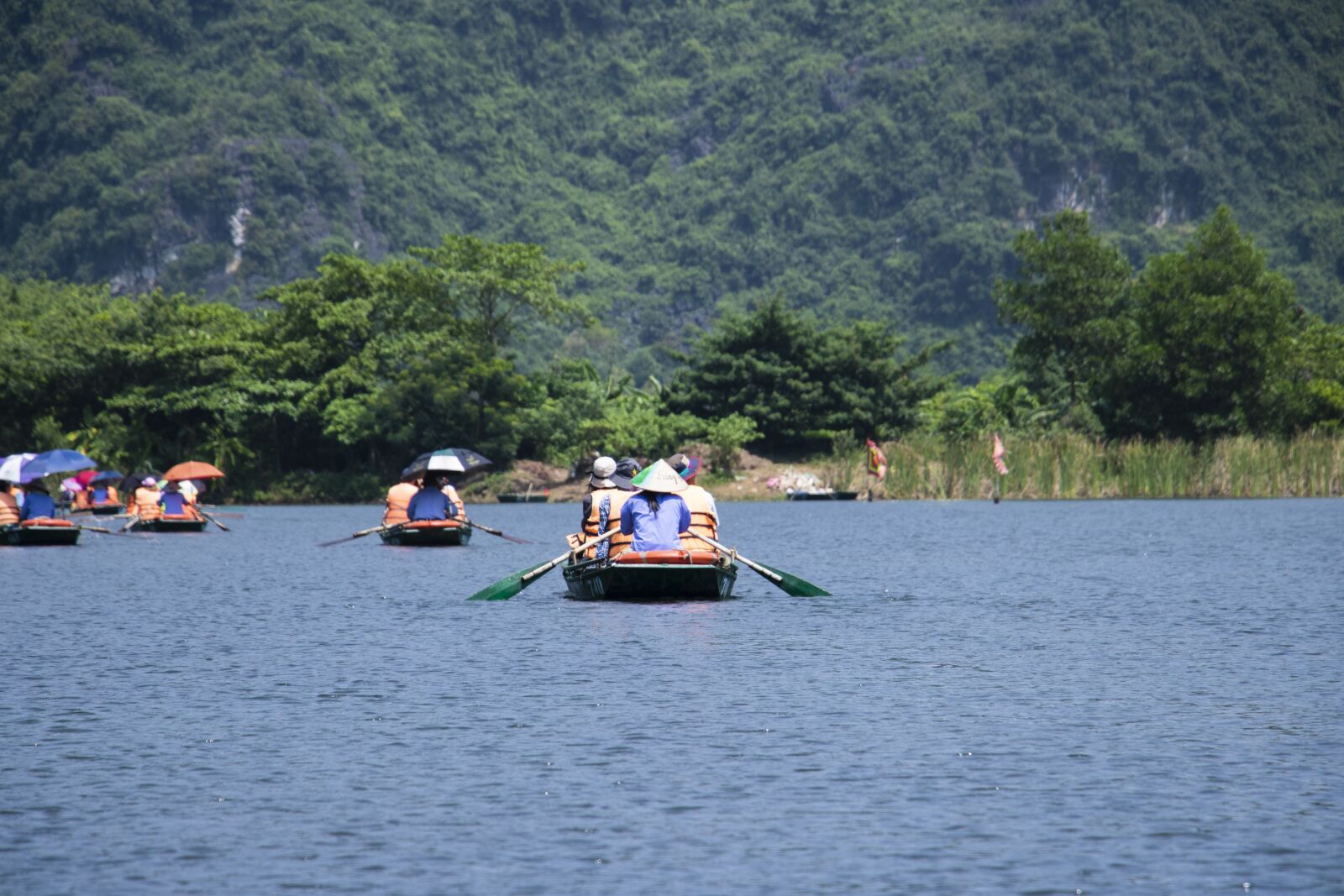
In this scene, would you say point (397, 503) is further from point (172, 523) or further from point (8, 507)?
point (172, 523)

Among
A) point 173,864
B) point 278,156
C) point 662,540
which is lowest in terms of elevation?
point 173,864

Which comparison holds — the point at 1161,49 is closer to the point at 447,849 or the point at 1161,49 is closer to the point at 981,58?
the point at 981,58

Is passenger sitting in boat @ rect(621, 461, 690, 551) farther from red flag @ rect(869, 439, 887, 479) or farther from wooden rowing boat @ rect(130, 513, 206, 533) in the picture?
red flag @ rect(869, 439, 887, 479)

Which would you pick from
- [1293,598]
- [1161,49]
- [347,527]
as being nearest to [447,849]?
[1293,598]

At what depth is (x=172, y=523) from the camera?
50.4 metres

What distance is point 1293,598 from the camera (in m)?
27.1

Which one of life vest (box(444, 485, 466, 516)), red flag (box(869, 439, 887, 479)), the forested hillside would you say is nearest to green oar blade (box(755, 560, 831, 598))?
life vest (box(444, 485, 466, 516))

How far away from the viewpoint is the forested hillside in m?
165

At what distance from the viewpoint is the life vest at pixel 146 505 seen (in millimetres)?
50500

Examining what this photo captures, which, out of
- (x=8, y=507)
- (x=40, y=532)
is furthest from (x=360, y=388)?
(x=40, y=532)

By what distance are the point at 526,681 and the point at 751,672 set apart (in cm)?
237

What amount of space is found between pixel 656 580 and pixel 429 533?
1671 cm

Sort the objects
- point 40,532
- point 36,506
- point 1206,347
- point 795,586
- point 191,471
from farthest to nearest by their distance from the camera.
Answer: point 1206,347, point 191,471, point 36,506, point 40,532, point 795,586

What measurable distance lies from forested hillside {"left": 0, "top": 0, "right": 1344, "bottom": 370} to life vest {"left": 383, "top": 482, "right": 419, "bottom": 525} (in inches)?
4447
